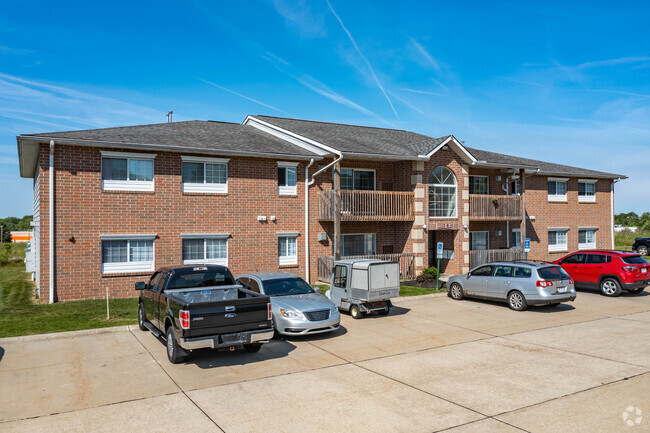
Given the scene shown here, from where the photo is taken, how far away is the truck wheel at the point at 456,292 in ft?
55.9

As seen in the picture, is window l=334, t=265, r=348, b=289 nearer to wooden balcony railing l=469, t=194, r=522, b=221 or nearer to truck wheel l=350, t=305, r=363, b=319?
truck wheel l=350, t=305, r=363, b=319

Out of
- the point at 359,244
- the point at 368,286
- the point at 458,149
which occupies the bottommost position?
the point at 368,286

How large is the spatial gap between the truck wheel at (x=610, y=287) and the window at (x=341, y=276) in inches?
423

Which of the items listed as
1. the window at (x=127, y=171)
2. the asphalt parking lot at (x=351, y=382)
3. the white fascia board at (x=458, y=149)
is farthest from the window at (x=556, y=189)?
the window at (x=127, y=171)

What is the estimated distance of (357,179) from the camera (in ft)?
73.2

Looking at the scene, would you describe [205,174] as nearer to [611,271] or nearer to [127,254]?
[127,254]

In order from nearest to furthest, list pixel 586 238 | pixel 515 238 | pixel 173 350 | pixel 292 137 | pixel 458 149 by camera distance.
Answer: pixel 173 350 → pixel 292 137 → pixel 458 149 → pixel 515 238 → pixel 586 238

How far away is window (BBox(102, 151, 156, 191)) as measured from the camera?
55.3 feet

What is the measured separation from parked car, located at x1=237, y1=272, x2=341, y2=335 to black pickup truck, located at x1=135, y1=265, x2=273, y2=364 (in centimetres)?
111

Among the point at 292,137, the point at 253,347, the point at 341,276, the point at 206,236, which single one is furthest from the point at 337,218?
the point at 253,347

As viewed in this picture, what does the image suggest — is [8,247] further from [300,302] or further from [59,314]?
[300,302]

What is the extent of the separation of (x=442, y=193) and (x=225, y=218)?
1058 cm

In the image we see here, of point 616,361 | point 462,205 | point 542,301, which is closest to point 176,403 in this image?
point 616,361

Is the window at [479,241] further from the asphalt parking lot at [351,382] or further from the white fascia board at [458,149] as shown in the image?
the asphalt parking lot at [351,382]
